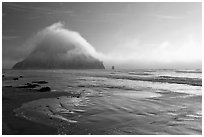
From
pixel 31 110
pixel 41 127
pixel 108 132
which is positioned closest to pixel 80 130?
pixel 108 132

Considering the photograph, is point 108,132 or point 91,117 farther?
point 91,117

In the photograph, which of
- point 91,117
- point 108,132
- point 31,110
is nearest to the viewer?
point 108,132

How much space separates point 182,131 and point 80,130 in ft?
17.7

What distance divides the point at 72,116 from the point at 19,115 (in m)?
3.58

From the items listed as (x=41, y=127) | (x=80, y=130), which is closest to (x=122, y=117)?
(x=80, y=130)

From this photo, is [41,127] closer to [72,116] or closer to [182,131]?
[72,116]

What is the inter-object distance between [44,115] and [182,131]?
868 centimetres

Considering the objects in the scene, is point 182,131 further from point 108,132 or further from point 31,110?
point 31,110

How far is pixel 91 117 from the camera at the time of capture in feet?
42.1

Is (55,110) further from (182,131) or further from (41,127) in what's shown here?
(182,131)

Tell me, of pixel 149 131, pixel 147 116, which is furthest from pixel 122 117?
pixel 149 131

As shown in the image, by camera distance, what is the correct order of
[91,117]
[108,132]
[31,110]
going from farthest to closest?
[31,110] → [91,117] → [108,132]

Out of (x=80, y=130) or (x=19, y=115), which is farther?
(x=19, y=115)

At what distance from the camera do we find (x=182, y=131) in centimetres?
1032
